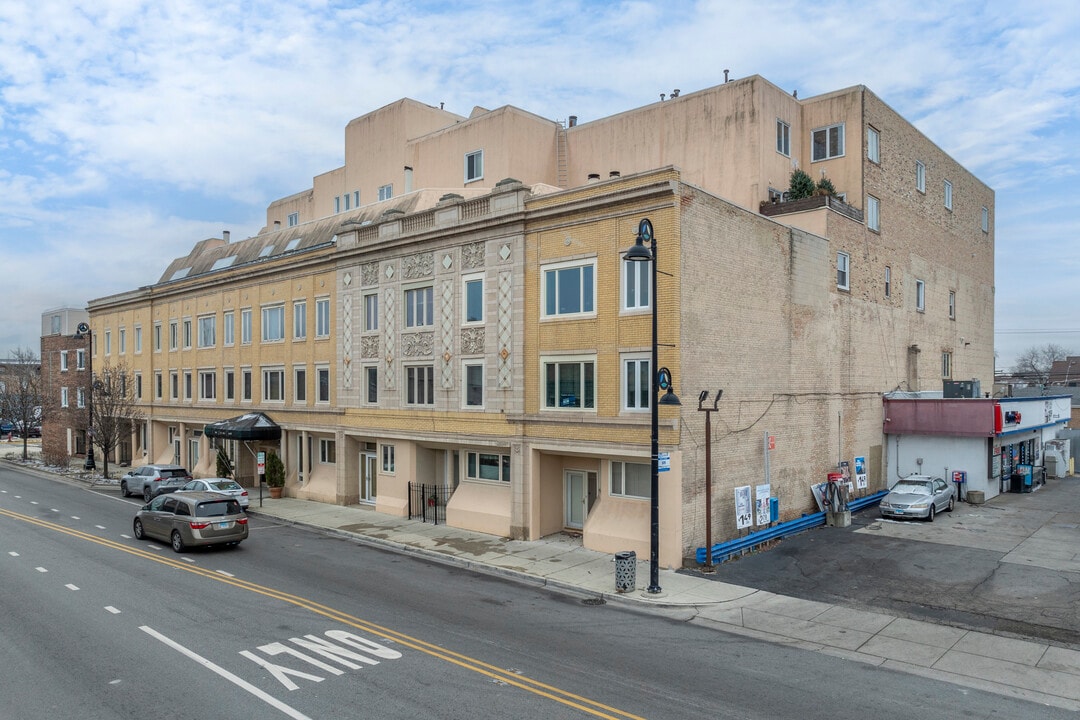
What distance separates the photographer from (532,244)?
22.4m

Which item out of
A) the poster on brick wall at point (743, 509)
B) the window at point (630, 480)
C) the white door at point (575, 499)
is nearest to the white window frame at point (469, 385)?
the white door at point (575, 499)

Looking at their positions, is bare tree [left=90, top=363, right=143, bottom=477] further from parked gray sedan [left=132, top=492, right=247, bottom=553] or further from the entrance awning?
parked gray sedan [left=132, top=492, right=247, bottom=553]

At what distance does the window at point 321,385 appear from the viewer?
31.2 meters

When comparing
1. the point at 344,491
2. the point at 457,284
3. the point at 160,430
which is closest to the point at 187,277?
the point at 160,430

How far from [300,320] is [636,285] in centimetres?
1880

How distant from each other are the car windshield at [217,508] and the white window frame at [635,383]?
12.0 m

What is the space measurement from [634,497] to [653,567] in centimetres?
435

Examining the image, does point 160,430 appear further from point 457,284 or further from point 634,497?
point 634,497

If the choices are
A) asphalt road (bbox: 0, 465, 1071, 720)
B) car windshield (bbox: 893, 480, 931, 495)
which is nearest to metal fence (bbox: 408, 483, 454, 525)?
asphalt road (bbox: 0, 465, 1071, 720)

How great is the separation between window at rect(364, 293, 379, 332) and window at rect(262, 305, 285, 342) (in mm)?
6891

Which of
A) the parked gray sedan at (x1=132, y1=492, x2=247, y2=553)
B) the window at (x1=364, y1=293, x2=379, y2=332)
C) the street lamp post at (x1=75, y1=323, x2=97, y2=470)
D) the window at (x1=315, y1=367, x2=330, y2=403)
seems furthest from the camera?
the street lamp post at (x1=75, y1=323, x2=97, y2=470)

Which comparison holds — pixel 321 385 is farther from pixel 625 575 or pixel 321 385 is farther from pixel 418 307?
pixel 625 575

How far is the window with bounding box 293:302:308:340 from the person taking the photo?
32094 mm

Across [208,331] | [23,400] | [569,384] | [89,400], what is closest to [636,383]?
[569,384]
